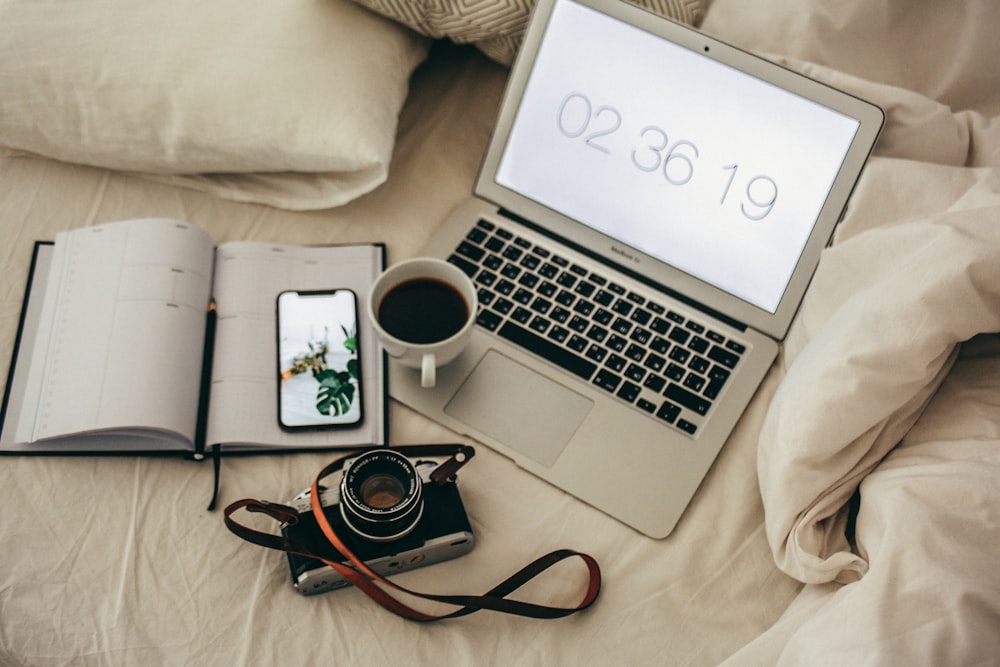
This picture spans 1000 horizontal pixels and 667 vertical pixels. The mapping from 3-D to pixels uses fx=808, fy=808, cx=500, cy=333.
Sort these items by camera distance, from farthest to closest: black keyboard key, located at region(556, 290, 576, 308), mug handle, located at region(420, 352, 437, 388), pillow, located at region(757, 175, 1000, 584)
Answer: black keyboard key, located at region(556, 290, 576, 308) → mug handle, located at region(420, 352, 437, 388) → pillow, located at region(757, 175, 1000, 584)

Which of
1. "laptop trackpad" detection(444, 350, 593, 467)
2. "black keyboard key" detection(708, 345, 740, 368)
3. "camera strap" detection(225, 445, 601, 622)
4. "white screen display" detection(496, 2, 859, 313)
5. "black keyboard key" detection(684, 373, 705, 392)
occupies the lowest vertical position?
"camera strap" detection(225, 445, 601, 622)

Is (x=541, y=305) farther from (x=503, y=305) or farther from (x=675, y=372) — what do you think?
(x=675, y=372)

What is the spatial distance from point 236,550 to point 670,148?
0.52 m

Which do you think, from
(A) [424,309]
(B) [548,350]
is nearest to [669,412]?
(B) [548,350]

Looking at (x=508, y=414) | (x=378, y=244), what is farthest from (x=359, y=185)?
(x=508, y=414)

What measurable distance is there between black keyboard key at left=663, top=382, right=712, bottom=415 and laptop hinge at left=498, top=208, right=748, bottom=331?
3.5 inches

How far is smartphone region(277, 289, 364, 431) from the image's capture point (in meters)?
0.70

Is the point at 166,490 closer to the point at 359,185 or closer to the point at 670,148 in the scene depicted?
the point at 359,185

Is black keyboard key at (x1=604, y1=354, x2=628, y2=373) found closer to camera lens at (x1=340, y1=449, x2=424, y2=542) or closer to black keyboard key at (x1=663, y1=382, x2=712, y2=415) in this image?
black keyboard key at (x1=663, y1=382, x2=712, y2=415)

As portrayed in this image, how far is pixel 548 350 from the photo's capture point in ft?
2.47

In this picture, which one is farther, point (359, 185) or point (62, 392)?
point (359, 185)

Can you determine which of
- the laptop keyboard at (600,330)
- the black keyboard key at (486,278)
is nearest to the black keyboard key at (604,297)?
the laptop keyboard at (600,330)

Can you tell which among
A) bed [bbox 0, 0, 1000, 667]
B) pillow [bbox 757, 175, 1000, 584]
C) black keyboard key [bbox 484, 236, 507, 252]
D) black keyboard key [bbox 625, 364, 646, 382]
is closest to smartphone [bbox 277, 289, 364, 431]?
bed [bbox 0, 0, 1000, 667]

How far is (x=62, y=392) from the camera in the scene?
0.67 m
